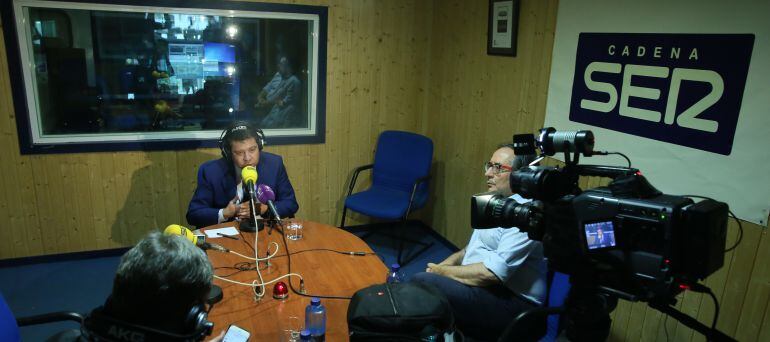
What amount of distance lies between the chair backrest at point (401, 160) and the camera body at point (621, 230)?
2.50 metres

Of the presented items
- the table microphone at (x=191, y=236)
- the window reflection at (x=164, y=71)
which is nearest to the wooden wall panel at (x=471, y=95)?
the window reflection at (x=164, y=71)

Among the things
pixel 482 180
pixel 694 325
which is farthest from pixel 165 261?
pixel 482 180

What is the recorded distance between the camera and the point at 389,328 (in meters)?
1.39

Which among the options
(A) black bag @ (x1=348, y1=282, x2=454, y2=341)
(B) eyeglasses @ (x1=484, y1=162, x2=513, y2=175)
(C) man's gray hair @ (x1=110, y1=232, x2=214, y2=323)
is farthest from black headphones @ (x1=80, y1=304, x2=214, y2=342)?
(B) eyeglasses @ (x1=484, y1=162, x2=513, y2=175)

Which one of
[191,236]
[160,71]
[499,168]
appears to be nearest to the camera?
[191,236]

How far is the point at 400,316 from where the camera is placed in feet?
4.56

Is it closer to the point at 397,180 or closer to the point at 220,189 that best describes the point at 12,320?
the point at 220,189

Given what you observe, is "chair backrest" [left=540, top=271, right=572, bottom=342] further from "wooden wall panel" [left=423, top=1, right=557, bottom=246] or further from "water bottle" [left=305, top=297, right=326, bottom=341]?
"wooden wall panel" [left=423, top=1, right=557, bottom=246]

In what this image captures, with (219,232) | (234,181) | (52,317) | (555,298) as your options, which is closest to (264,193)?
(234,181)

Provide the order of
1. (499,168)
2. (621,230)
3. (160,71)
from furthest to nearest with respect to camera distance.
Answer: (160,71) → (499,168) → (621,230)

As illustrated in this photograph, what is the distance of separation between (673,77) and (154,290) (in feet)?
7.57

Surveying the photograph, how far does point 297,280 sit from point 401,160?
2168mm

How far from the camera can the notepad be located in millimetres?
2562

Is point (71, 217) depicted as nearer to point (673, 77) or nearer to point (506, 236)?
point (506, 236)
